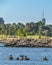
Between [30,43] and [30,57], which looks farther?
[30,43]

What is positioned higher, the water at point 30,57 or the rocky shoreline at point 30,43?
the rocky shoreline at point 30,43

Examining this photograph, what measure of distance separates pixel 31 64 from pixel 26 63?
1.44 metres

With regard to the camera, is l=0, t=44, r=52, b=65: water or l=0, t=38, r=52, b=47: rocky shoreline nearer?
l=0, t=44, r=52, b=65: water

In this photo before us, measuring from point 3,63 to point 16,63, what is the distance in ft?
6.31

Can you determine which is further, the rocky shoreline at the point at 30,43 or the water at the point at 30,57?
the rocky shoreline at the point at 30,43

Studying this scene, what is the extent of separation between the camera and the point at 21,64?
225 feet

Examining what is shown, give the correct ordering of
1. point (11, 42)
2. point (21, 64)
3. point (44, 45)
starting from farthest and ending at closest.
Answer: point (11, 42), point (44, 45), point (21, 64)

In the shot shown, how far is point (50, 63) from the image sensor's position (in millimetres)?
71188

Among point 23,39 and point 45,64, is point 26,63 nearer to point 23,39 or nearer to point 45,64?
point 45,64

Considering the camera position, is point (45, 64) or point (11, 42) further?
point (11, 42)

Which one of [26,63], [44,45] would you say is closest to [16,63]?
[26,63]

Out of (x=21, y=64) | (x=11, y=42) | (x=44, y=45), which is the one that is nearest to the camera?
(x=21, y=64)

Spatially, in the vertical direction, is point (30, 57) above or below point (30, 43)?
below

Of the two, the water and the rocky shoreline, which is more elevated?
the rocky shoreline
